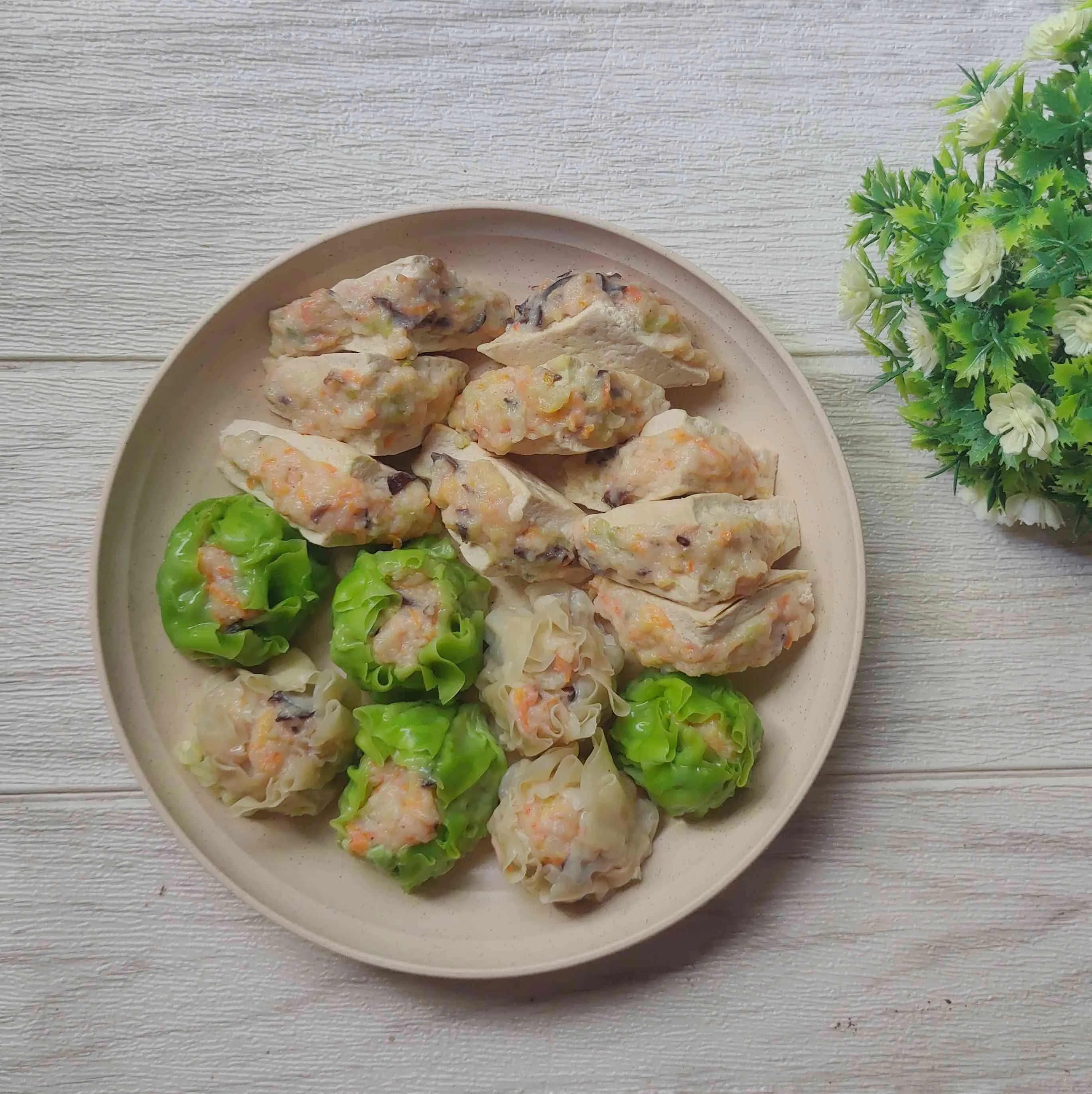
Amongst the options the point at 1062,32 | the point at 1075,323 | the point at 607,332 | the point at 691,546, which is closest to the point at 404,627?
the point at 691,546

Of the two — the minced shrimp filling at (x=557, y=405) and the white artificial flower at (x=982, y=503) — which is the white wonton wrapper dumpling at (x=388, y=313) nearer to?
the minced shrimp filling at (x=557, y=405)

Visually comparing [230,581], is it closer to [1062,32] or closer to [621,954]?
[621,954]

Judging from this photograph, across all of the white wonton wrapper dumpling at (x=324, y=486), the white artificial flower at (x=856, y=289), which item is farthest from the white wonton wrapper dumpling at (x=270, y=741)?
the white artificial flower at (x=856, y=289)

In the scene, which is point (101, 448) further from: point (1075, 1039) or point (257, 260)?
point (1075, 1039)

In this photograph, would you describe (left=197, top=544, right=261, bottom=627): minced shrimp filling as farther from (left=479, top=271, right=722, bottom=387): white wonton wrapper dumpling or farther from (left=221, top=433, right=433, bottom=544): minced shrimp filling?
(left=479, top=271, right=722, bottom=387): white wonton wrapper dumpling

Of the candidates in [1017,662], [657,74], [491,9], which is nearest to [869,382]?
[1017,662]

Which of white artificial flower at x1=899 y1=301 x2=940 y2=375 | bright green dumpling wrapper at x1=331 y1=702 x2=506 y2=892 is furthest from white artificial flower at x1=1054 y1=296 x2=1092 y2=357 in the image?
bright green dumpling wrapper at x1=331 y1=702 x2=506 y2=892
